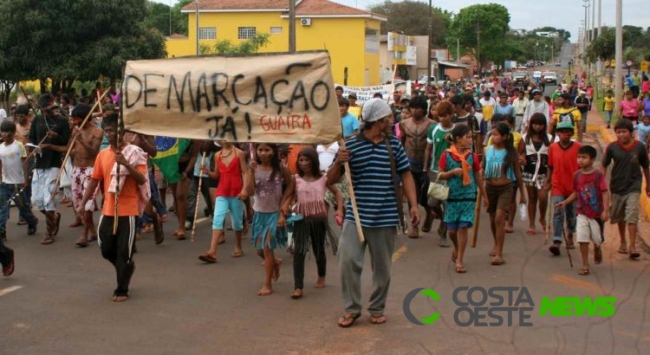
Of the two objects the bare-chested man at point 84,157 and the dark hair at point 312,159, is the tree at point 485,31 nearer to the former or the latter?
the bare-chested man at point 84,157

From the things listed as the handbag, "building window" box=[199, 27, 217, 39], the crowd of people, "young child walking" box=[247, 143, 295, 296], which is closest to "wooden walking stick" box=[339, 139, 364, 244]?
the crowd of people

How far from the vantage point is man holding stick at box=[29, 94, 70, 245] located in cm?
1093

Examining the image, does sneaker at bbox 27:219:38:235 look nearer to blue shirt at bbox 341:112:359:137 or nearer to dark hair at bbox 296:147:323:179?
blue shirt at bbox 341:112:359:137

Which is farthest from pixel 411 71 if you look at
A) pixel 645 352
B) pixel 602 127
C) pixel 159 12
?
pixel 645 352

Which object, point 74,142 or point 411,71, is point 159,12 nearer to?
point 411,71

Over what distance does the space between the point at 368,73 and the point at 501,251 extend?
1898 inches

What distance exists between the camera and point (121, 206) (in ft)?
26.0

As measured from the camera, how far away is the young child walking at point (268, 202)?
802 cm

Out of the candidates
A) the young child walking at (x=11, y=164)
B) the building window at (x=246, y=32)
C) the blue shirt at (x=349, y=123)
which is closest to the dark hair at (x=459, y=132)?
the blue shirt at (x=349, y=123)

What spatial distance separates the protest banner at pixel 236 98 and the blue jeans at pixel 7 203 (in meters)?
3.08

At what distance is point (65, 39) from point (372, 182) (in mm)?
20590

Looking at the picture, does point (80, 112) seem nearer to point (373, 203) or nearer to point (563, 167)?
point (373, 203)

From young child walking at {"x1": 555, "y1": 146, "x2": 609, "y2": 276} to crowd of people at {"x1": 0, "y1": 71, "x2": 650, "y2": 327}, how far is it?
0.04 ft

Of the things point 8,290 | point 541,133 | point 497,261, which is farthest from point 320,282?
point 541,133
